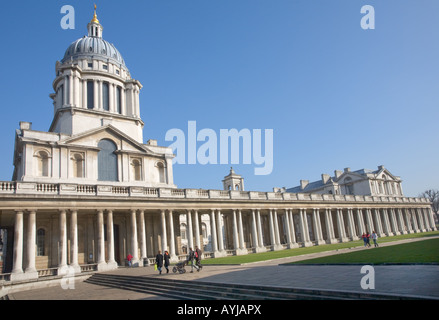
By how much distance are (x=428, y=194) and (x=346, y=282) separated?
12475 cm

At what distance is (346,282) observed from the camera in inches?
460

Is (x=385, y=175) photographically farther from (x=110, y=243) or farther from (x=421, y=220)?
(x=110, y=243)

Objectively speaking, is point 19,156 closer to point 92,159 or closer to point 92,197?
point 92,159

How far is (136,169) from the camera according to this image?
40.1 meters

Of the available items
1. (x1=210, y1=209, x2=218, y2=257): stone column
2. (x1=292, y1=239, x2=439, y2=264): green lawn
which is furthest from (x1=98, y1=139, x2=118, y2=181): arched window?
(x1=292, y1=239, x2=439, y2=264): green lawn

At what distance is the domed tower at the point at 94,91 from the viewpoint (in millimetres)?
40969

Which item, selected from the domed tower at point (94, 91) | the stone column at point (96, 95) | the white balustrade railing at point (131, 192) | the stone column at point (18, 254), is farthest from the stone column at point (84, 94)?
the stone column at point (18, 254)

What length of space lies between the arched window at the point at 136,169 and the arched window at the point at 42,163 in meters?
9.41

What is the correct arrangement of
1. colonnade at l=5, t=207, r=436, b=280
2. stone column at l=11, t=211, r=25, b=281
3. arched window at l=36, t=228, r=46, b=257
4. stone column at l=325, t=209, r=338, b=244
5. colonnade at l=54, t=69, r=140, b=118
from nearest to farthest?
stone column at l=11, t=211, r=25, b=281, colonnade at l=5, t=207, r=436, b=280, arched window at l=36, t=228, r=46, b=257, colonnade at l=54, t=69, r=140, b=118, stone column at l=325, t=209, r=338, b=244

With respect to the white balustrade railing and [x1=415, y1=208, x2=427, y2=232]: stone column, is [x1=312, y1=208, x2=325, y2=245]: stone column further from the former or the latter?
[x1=415, y1=208, x2=427, y2=232]: stone column

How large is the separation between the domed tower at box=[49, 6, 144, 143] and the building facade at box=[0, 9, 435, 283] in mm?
145

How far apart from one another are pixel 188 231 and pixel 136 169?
10356mm

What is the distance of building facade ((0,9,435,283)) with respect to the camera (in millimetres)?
28078
